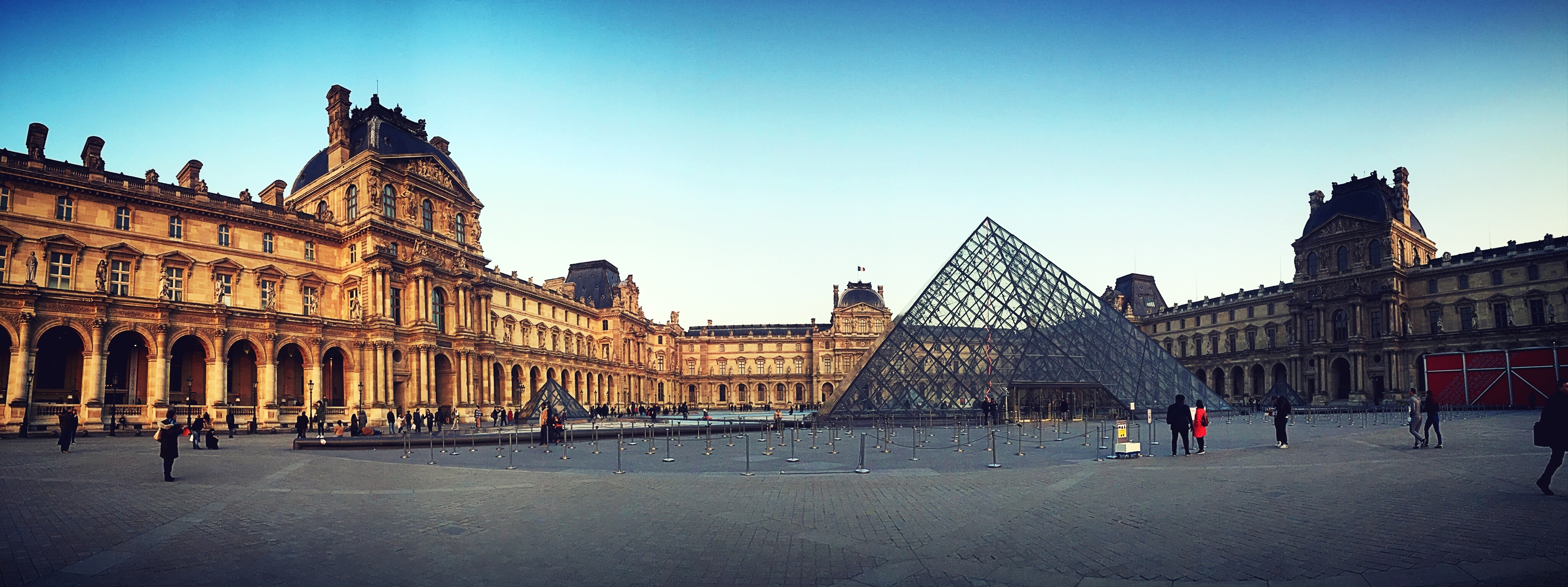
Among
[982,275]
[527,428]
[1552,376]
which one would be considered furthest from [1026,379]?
[1552,376]

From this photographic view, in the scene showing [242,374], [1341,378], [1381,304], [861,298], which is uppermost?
[861,298]

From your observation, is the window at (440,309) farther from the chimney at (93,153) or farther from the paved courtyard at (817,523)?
the paved courtyard at (817,523)

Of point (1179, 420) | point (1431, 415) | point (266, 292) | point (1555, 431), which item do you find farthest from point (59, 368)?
point (1431, 415)

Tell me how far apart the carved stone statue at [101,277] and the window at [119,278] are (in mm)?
314

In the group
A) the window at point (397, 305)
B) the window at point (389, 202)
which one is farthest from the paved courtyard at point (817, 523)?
the window at point (389, 202)

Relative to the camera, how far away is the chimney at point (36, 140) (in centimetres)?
2612

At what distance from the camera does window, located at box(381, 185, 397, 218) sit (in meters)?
36.1

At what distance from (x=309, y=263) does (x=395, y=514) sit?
3087cm

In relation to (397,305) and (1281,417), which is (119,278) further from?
(1281,417)

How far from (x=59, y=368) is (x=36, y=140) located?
25.8 ft

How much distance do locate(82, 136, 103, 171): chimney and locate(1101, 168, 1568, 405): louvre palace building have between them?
178 ft

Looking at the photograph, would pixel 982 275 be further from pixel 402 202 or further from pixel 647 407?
pixel 647 407

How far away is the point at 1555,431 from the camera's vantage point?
8109 mm

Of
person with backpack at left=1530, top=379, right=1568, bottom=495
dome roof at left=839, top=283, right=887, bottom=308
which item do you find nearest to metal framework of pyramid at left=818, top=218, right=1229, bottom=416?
person with backpack at left=1530, top=379, right=1568, bottom=495
